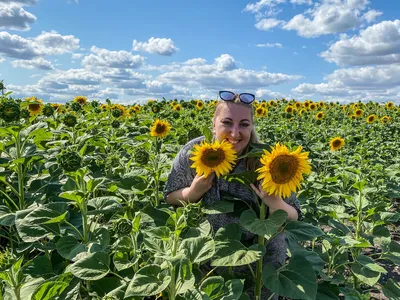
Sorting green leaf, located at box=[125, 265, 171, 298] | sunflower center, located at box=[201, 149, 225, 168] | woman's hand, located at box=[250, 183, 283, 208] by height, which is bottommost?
green leaf, located at box=[125, 265, 171, 298]

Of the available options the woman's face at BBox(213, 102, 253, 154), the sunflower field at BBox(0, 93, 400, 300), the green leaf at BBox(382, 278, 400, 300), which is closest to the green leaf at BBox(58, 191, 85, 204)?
the sunflower field at BBox(0, 93, 400, 300)

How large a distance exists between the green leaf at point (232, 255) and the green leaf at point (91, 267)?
0.47m

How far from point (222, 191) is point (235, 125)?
15.6 inches

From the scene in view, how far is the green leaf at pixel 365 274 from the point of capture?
2.75m

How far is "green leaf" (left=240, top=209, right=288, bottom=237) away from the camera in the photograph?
1.93 m

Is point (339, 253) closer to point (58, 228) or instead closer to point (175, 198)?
point (175, 198)

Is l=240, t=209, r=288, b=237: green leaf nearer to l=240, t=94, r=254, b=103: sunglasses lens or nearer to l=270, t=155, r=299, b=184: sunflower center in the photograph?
l=270, t=155, r=299, b=184: sunflower center

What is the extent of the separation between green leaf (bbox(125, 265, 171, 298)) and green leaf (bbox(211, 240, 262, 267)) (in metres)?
0.26

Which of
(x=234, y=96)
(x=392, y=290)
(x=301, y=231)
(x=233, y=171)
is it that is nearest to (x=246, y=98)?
(x=234, y=96)

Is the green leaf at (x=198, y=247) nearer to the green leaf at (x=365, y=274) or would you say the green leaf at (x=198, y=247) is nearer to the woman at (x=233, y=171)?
the woman at (x=233, y=171)

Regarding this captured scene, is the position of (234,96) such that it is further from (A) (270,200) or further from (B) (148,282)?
(B) (148,282)

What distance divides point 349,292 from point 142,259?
4.34 ft

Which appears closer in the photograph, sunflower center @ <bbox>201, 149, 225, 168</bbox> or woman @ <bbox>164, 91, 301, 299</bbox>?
sunflower center @ <bbox>201, 149, 225, 168</bbox>

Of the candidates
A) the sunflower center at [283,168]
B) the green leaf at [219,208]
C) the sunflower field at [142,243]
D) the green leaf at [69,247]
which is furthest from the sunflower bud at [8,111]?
the sunflower center at [283,168]
